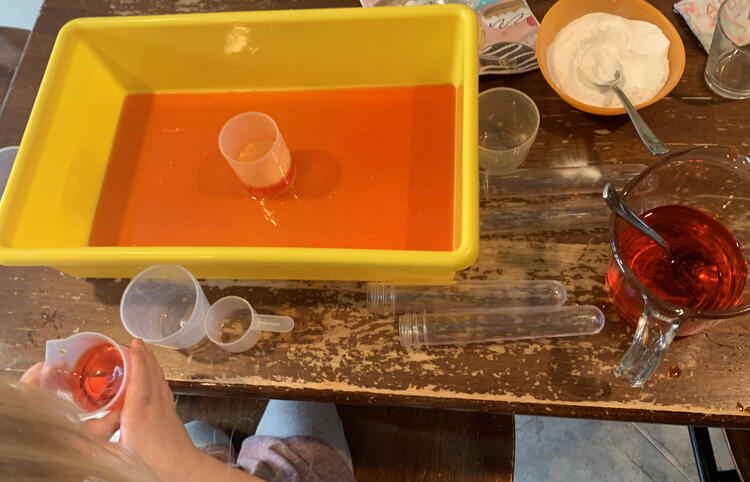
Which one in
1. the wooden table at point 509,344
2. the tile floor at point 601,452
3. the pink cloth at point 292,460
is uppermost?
the wooden table at point 509,344

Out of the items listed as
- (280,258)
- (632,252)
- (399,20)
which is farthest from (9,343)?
(632,252)

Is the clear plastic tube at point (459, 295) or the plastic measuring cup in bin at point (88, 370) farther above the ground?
the plastic measuring cup in bin at point (88, 370)

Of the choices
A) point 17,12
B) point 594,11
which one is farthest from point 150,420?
point 17,12

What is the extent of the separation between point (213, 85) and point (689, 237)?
64 cm

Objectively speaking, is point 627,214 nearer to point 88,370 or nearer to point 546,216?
point 546,216

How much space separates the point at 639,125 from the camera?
2.11 ft

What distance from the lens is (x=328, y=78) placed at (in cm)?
77

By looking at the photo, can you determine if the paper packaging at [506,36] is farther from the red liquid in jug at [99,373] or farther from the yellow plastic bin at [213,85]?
the red liquid in jug at [99,373]

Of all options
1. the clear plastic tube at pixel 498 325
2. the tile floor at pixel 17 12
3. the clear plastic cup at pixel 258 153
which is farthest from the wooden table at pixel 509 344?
the tile floor at pixel 17 12

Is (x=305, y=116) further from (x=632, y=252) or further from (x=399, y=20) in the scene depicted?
(x=632, y=252)

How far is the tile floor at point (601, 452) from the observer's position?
120 cm

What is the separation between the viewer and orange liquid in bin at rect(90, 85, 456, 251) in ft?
2.27

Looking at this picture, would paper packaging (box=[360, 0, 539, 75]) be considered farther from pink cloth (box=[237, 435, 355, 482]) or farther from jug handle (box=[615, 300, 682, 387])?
pink cloth (box=[237, 435, 355, 482])

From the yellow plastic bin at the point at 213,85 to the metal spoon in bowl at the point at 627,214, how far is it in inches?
4.9
